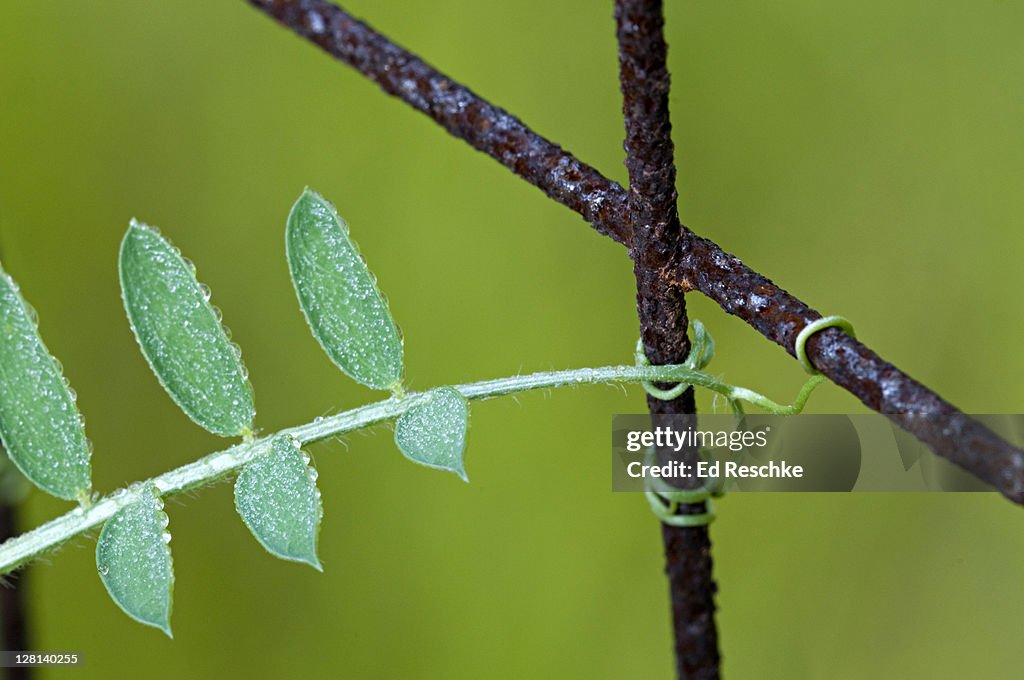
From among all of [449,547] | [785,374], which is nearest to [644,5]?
[785,374]

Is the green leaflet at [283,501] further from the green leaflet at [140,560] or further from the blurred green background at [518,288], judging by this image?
the blurred green background at [518,288]

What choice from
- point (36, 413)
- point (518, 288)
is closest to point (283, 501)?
point (36, 413)

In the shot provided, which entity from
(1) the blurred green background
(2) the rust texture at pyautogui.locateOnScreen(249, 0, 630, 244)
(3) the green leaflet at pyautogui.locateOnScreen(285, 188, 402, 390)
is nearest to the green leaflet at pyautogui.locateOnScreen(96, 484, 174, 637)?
(3) the green leaflet at pyautogui.locateOnScreen(285, 188, 402, 390)

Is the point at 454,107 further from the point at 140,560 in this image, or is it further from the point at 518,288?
the point at 518,288

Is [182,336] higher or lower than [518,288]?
lower

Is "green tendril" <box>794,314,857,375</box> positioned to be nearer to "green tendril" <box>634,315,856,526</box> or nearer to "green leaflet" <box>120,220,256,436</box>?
"green tendril" <box>634,315,856,526</box>

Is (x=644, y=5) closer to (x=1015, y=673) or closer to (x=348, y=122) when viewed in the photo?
(x=348, y=122)
